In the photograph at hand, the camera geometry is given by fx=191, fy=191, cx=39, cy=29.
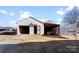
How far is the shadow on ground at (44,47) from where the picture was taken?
2.83 meters

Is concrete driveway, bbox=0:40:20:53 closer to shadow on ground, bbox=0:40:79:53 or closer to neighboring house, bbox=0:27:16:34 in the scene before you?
shadow on ground, bbox=0:40:79:53

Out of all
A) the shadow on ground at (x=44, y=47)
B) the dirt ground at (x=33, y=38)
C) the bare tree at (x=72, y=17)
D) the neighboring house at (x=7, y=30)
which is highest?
the bare tree at (x=72, y=17)

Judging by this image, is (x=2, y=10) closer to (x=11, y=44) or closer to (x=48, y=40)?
(x=11, y=44)

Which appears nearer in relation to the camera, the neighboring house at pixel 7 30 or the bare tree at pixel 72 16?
the bare tree at pixel 72 16

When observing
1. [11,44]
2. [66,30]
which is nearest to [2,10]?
[11,44]

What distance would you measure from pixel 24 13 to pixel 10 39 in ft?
1.45

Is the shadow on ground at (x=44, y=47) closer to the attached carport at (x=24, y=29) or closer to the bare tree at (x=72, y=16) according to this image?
the attached carport at (x=24, y=29)

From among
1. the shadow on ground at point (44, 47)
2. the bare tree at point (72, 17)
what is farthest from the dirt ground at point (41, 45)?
the bare tree at point (72, 17)

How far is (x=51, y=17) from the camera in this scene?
2859 millimetres

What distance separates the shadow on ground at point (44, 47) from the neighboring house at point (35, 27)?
6.8 inches

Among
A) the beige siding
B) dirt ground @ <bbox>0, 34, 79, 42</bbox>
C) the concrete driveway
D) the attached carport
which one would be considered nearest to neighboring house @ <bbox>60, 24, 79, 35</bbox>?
dirt ground @ <bbox>0, 34, 79, 42</bbox>

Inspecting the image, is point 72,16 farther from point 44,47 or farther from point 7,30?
point 7,30

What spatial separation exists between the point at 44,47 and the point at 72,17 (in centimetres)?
61

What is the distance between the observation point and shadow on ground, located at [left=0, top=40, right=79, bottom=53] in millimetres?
2832
